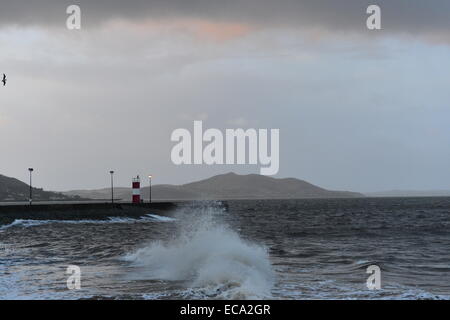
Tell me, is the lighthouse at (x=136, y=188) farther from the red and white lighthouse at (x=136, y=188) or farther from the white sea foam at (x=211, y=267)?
the white sea foam at (x=211, y=267)

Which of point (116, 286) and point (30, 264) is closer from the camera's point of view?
point (116, 286)

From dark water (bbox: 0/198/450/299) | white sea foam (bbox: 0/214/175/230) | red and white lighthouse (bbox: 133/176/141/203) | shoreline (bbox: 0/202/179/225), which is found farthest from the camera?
red and white lighthouse (bbox: 133/176/141/203)

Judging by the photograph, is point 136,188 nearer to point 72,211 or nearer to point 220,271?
point 72,211

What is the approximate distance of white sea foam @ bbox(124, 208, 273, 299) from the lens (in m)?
16.4

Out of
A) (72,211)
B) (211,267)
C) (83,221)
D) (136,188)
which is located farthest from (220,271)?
(136,188)

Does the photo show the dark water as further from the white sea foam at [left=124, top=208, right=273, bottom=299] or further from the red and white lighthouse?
the red and white lighthouse

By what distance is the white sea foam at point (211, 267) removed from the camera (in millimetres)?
16359

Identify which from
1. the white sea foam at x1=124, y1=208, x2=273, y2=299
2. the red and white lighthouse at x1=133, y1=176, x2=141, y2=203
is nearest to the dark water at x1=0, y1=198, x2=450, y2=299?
the white sea foam at x1=124, y1=208, x2=273, y2=299

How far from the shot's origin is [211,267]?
1927 centimetres

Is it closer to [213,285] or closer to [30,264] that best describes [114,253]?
[30,264]

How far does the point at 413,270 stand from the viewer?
22.3m

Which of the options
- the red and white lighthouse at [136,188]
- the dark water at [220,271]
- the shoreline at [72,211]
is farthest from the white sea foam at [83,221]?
the dark water at [220,271]
